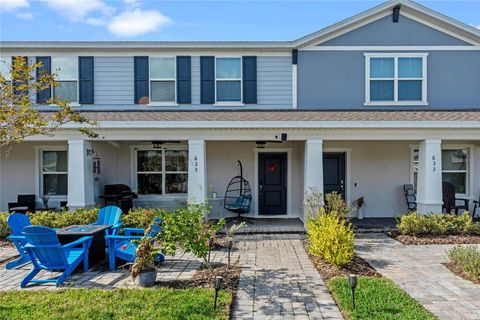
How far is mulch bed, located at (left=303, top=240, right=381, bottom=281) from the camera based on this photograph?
6.27 m

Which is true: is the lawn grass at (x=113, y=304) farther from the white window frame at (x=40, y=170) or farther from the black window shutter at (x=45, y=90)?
the black window shutter at (x=45, y=90)

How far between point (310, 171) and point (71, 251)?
6.14 metres

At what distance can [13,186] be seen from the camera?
1195 cm

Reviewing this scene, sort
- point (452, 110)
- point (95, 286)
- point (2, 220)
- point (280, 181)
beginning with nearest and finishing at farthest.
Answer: point (95, 286) → point (2, 220) → point (452, 110) → point (280, 181)

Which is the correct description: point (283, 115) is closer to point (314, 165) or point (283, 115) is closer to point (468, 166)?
point (314, 165)

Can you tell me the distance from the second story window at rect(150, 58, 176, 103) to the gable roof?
13.9 ft

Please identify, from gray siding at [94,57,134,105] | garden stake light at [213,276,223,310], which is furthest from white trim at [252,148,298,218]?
garden stake light at [213,276,223,310]

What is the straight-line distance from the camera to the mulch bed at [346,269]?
6.27 m

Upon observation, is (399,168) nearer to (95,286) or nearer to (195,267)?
(195,267)

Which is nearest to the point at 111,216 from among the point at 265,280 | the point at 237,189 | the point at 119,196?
the point at 119,196

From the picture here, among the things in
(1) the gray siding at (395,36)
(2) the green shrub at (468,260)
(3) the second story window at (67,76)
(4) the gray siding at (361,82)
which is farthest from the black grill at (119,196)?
(2) the green shrub at (468,260)

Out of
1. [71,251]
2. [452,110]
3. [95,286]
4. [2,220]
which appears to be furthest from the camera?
[452,110]

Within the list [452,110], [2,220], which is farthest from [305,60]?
[2,220]

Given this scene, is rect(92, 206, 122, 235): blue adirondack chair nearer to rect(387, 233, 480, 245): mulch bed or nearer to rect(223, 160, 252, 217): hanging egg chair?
rect(223, 160, 252, 217): hanging egg chair
